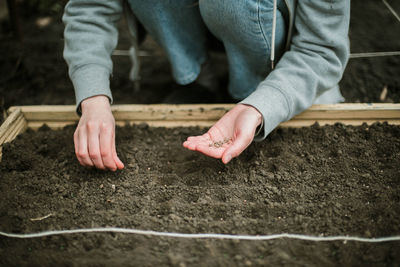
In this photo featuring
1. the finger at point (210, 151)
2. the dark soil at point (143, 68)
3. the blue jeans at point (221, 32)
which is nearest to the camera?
the finger at point (210, 151)

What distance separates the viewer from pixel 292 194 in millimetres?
1090

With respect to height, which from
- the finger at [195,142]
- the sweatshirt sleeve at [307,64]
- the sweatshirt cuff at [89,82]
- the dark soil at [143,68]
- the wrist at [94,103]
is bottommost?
the dark soil at [143,68]

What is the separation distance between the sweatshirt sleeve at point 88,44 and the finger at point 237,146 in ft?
1.76

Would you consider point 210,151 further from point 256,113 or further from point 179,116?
point 179,116

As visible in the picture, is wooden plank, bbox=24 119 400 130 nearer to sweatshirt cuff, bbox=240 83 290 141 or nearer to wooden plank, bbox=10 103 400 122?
wooden plank, bbox=10 103 400 122

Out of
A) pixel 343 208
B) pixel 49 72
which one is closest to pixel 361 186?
pixel 343 208

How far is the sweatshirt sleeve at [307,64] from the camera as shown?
3.66 ft

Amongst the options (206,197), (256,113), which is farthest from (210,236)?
(256,113)

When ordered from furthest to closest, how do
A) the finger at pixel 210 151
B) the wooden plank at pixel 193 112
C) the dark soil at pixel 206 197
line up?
the wooden plank at pixel 193 112
the finger at pixel 210 151
the dark soil at pixel 206 197

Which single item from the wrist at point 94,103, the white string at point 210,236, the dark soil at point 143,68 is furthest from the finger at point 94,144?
the dark soil at point 143,68

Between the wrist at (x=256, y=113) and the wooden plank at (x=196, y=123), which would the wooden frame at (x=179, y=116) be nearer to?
the wooden plank at (x=196, y=123)

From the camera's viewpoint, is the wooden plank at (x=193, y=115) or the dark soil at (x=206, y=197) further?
the wooden plank at (x=193, y=115)

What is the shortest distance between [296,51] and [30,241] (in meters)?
1.11

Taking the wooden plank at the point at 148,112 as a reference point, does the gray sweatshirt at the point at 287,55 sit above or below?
above
